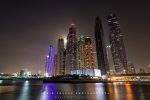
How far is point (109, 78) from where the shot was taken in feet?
612

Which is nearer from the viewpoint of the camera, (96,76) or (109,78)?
(109,78)

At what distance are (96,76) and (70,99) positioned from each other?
177407mm

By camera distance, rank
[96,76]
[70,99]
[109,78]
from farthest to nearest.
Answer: [96,76] → [109,78] → [70,99]

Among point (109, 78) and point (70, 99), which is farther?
point (109, 78)

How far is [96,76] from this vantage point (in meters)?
200

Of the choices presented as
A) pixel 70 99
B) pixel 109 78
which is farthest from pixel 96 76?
pixel 70 99

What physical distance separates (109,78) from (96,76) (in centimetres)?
2145

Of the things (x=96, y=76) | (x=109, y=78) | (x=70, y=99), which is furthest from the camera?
(x=96, y=76)

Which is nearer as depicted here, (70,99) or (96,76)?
(70,99)

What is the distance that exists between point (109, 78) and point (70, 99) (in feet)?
556

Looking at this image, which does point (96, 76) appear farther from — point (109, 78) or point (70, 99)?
point (70, 99)
